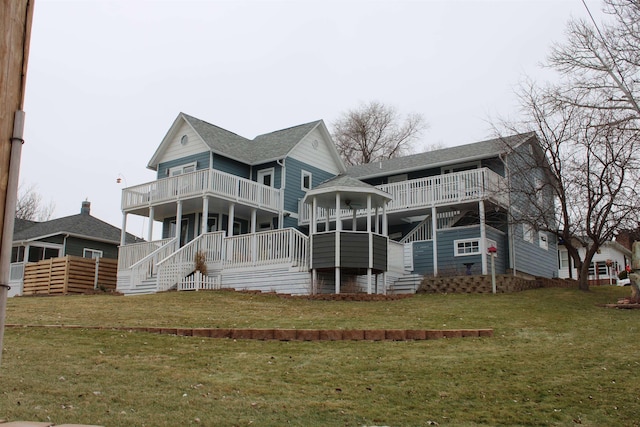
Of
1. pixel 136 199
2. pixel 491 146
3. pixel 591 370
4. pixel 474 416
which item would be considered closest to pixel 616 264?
pixel 491 146

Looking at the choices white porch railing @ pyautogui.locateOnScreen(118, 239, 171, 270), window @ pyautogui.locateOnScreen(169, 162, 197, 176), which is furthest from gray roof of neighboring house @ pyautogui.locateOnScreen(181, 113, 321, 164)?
white porch railing @ pyautogui.locateOnScreen(118, 239, 171, 270)

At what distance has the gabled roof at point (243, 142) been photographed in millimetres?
27719

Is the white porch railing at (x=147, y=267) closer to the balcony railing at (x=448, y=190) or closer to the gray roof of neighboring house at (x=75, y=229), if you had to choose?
the balcony railing at (x=448, y=190)

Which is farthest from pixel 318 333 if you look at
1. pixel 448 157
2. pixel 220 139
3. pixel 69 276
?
pixel 220 139

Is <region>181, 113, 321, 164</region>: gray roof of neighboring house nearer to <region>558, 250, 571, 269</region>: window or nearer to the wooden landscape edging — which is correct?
the wooden landscape edging

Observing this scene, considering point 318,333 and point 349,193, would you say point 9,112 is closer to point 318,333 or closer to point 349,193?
point 318,333

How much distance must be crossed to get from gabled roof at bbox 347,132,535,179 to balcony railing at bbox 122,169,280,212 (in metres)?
4.53

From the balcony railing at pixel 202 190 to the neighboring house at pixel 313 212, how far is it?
0.14 ft

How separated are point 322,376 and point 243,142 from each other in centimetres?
2375

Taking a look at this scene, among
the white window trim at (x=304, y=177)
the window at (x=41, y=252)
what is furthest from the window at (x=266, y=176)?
the window at (x=41, y=252)

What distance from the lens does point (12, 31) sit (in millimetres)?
3201

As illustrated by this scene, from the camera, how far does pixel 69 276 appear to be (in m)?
24.7

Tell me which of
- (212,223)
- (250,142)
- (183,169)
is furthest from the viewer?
(250,142)

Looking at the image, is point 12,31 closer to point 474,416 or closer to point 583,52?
point 474,416
